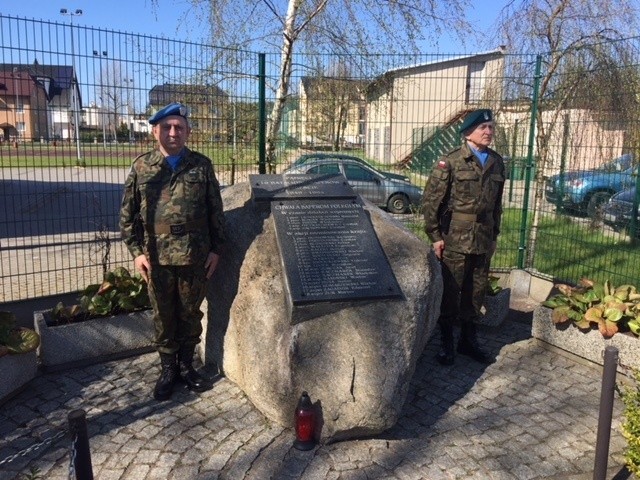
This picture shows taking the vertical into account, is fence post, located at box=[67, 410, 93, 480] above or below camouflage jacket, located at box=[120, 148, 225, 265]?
below

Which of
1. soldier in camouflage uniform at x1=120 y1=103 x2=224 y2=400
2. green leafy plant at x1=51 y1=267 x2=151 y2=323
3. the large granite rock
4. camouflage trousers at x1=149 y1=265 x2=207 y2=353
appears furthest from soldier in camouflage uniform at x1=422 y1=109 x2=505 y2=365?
green leafy plant at x1=51 y1=267 x2=151 y2=323

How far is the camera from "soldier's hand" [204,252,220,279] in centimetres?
393

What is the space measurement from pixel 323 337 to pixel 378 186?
13.0ft

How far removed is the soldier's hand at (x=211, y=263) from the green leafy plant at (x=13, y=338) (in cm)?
142

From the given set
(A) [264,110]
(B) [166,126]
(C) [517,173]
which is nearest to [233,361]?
(B) [166,126]

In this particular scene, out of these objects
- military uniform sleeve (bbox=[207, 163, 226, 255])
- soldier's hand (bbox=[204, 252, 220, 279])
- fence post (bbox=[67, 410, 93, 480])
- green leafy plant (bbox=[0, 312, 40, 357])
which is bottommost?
green leafy plant (bbox=[0, 312, 40, 357])

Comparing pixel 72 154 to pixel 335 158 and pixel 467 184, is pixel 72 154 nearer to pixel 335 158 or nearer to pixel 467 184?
pixel 335 158

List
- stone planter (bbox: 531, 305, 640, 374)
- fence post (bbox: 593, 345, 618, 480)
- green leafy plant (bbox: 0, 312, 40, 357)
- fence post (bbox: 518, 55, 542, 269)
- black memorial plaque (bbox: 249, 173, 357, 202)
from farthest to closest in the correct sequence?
fence post (bbox: 518, 55, 542, 269)
stone planter (bbox: 531, 305, 640, 374)
black memorial plaque (bbox: 249, 173, 357, 202)
green leafy plant (bbox: 0, 312, 40, 357)
fence post (bbox: 593, 345, 618, 480)

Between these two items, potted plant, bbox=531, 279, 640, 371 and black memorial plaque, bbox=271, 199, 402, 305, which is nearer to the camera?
black memorial plaque, bbox=271, 199, 402, 305

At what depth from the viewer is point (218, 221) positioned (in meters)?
3.94

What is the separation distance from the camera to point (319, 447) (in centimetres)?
336

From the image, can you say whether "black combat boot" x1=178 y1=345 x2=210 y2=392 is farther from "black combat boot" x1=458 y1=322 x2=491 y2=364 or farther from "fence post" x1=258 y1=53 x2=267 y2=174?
"fence post" x1=258 y1=53 x2=267 y2=174

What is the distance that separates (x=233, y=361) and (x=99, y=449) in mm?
1072

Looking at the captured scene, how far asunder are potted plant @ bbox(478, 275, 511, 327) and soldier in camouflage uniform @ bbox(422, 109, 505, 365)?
0.89 metres
